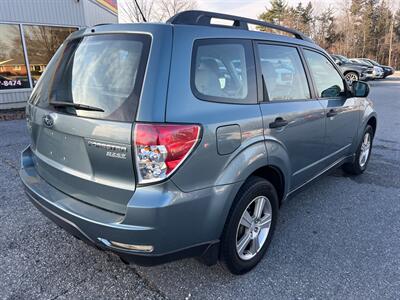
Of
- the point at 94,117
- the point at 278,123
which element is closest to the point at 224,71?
the point at 278,123

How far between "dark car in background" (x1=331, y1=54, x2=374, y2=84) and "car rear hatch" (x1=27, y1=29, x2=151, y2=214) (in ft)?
58.4

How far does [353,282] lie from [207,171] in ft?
4.76

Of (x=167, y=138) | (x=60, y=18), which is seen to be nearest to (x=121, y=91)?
(x=167, y=138)

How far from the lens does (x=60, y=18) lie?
9805 mm

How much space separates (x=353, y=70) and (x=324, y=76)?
57.3 feet

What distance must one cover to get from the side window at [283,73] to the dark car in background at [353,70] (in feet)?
53.5

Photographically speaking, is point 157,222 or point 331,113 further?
point 331,113

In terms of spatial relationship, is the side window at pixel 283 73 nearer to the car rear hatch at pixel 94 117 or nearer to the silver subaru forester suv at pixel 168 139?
the silver subaru forester suv at pixel 168 139

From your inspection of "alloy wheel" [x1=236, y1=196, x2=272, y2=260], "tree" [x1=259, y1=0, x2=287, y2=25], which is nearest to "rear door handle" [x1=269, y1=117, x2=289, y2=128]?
"alloy wheel" [x1=236, y1=196, x2=272, y2=260]

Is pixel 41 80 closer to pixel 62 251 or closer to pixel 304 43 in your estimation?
Result: pixel 62 251

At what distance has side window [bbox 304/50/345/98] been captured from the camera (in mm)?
3205

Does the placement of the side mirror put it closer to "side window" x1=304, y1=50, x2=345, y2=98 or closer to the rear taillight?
"side window" x1=304, y1=50, x2=345, y2=98

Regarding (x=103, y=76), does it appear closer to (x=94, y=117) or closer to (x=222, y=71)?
(x=94, y=117)

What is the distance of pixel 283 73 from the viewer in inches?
109
